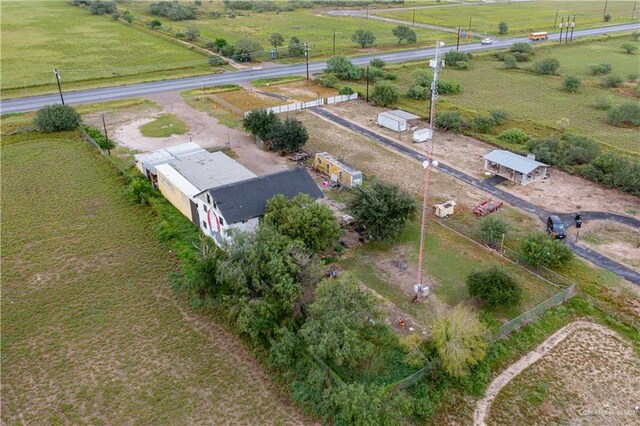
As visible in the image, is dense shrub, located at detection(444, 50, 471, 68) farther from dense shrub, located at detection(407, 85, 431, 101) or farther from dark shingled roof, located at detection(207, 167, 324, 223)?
dark shingled roof, located at detection(207, 167, 324, 223)

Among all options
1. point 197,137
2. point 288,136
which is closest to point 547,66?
point 288,136

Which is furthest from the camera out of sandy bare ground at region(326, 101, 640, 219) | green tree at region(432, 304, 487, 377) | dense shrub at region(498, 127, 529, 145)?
dense shrub at region(498, 127, 529, 145)

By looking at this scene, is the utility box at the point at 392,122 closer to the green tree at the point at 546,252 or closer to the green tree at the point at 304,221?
the green tree at the point at 546,252

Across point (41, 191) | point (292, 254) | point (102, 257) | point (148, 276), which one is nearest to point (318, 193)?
point (292, 254)

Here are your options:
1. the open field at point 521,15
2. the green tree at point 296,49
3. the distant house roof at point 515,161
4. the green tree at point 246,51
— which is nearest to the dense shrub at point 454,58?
the green tree at point 296,49

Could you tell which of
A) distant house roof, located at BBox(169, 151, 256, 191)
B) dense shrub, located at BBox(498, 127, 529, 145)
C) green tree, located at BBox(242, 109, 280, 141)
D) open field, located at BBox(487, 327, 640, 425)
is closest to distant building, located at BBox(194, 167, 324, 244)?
distant house roof, located at BBox(169, 151, 256, 191)

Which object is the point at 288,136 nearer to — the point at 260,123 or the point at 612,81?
the point at 260,123

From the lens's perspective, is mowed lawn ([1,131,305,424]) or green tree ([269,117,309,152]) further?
green tree ([269,117,309,152])
